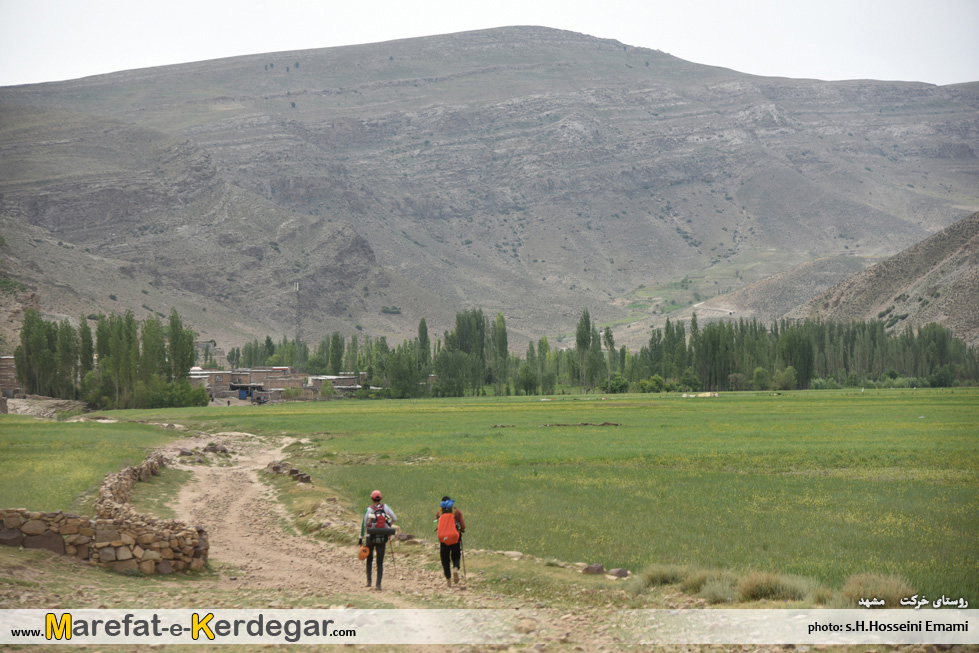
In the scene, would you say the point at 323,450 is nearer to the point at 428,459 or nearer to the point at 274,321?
the point at 428,459

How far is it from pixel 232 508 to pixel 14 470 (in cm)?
837

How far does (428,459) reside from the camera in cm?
3881

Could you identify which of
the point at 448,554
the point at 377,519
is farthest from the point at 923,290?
the point at 377,519

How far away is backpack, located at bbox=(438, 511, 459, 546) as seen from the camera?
51.4 feet

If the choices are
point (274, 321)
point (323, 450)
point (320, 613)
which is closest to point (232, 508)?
point (320, 613)

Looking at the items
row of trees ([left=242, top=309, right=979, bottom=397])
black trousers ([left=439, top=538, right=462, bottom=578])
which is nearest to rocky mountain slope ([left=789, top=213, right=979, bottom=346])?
row of trees ([left=242, top=309, right=979, bottom=397])

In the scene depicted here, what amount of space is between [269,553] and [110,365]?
2868 inches

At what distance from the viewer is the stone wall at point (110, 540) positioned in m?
16.6

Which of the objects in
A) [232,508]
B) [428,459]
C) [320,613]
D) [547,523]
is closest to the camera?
[320,613]

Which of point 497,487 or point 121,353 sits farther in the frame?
point 121,353

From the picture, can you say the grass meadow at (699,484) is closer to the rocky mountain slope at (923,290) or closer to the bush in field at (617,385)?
the bush in field at (617,385)

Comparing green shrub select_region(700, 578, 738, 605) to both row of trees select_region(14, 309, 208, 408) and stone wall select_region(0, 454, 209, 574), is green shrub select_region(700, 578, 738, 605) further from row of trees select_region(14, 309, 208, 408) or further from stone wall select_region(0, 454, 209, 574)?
row of trees select_region(14, 309, 208, 408)

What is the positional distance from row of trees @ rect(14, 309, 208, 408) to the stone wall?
73282 millimetres

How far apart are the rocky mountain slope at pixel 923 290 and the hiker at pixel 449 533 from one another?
13990 cm
